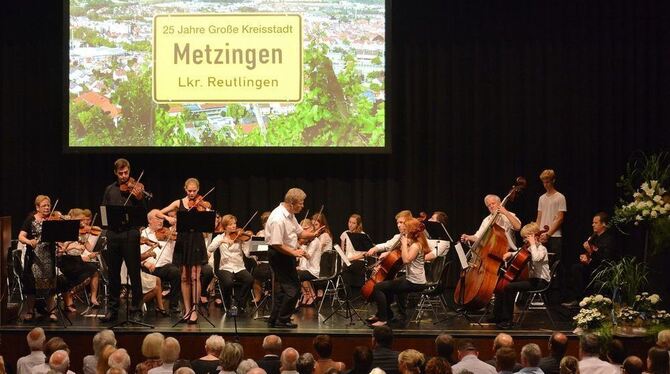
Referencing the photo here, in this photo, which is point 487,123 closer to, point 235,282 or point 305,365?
point 235,282

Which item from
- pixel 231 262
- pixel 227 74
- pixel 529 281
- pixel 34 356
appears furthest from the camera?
pixel 227 74

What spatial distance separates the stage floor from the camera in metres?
9.84

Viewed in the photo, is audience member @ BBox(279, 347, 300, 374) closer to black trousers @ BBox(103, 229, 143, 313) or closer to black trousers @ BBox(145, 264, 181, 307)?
black trousers @ BBox(103, 229, 143, 313)

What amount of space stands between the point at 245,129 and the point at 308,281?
9.51 feet

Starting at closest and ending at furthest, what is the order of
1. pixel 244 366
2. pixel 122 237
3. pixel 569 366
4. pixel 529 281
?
pixel 569 366 < pixel 244 366 < pixel 122 237 < pixel 529 281

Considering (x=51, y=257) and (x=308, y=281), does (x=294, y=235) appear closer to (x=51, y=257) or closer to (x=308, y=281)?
(x=308, y=281)

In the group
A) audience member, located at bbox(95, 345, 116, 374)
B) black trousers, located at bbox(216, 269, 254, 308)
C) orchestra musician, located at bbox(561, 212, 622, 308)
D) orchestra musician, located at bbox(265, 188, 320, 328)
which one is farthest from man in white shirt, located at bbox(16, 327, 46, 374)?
orchestra musician, located at bbox(561, 212, 622, 308)

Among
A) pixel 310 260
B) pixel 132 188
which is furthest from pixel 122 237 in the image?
pixel 310 260

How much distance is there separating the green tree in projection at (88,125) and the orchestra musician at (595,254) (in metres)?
6.88

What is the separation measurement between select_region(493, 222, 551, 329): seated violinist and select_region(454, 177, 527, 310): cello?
0.47 ft

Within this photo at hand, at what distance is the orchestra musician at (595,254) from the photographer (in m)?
11.6

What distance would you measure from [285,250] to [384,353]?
243 centimetres

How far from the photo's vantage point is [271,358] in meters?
7.66

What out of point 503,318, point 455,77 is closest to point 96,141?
point 455,77
